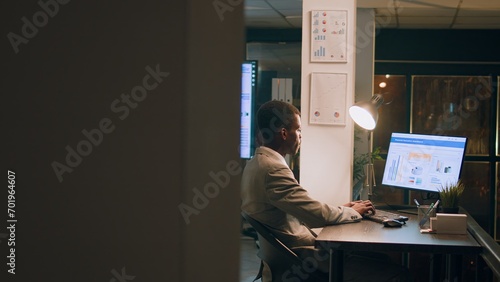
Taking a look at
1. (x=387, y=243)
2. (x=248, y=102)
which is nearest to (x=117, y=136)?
(x=387, y=243)

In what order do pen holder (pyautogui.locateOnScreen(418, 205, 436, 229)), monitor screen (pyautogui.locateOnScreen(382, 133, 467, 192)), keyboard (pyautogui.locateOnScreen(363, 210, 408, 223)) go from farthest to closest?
monitor screen (pyautogui.locateOnScreen(382, 133, 467, 192)) < keyboard (pyautogui.locateOnScreen(363, 210, 408, 223)) < pen holder (pyautogui.locateOnScreen(418, 205, 436, 229))

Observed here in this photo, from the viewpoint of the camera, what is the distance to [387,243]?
2732mm

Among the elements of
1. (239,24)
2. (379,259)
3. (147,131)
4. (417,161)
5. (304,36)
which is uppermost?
(304,36)

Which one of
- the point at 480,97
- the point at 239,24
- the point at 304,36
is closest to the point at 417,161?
the point at 304,36

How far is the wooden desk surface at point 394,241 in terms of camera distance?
8.79ft

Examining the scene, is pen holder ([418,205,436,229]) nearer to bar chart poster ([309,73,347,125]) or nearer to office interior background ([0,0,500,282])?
bar chart poster ([309,73,347,125])

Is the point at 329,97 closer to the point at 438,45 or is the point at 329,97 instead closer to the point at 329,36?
the point at 329,36

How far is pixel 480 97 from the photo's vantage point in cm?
816

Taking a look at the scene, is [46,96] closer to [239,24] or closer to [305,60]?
[239,24]

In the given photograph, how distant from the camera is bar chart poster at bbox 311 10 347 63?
159 inches

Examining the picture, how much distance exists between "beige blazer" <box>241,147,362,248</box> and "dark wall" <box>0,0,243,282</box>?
7.36 ft

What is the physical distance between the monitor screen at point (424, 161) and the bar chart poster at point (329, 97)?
386 millimetres

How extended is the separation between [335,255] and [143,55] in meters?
2.17

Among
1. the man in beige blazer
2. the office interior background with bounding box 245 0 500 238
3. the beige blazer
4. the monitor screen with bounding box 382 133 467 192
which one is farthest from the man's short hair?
the office interior background with bounding box 245 0 500 238
